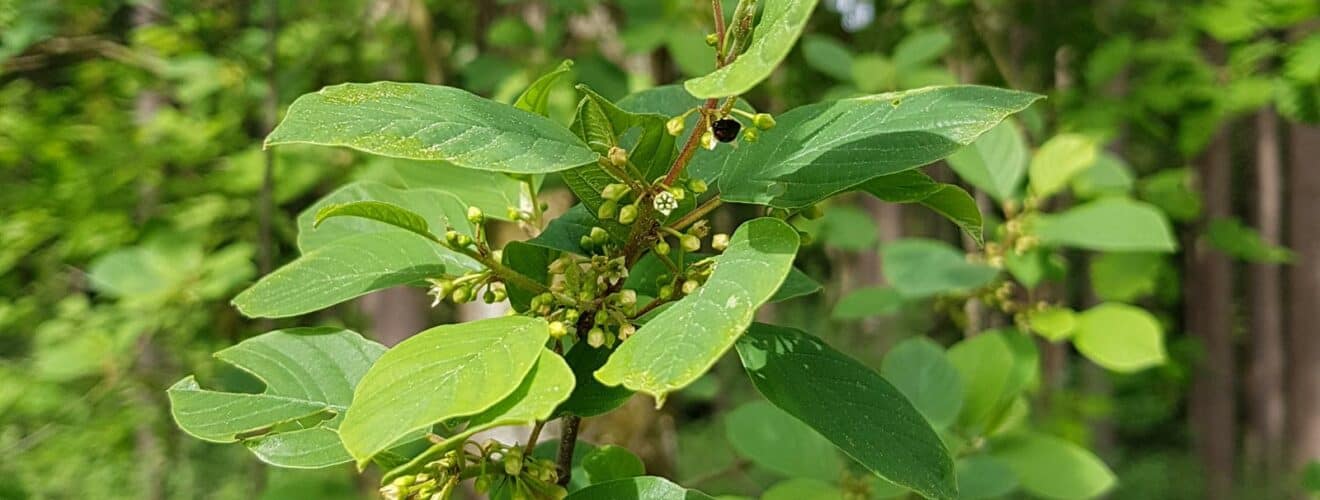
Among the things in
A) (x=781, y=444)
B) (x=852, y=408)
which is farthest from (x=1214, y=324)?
(x=852, y=408)

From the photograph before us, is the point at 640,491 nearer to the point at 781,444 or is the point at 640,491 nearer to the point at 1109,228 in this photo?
the point at 781,444

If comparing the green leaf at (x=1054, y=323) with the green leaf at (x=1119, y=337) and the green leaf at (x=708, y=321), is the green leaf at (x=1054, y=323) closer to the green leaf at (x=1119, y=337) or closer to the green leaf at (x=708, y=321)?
the green leaf at (x=1119, y=337)

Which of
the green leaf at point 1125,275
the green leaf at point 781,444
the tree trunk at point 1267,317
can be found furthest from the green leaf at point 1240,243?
the tree trunk at point 1267,317

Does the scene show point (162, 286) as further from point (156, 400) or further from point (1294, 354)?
point (1294, 354)

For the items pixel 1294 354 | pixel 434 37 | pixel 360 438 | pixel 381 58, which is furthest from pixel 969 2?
pixel 360 438

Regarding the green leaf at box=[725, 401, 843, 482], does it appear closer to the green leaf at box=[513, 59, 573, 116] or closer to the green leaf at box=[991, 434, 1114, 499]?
the green leaf at box=[991, 434, 1114, 499]

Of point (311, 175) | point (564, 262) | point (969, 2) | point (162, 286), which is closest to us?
point (564, 262)
